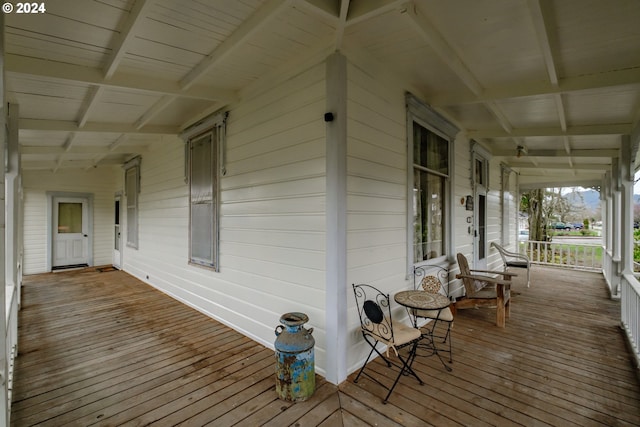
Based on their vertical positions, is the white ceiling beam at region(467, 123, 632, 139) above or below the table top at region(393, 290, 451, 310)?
above

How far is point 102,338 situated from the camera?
3.39m

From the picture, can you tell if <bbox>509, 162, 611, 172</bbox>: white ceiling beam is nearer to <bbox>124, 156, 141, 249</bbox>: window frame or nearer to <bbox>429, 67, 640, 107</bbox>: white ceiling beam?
<bbox>429, 67, 640, 107</bbox>: white ceiling beam

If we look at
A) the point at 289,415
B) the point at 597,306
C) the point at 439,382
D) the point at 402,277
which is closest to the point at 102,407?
the point at 289,415

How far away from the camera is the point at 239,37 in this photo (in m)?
2.27

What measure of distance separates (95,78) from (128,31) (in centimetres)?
94

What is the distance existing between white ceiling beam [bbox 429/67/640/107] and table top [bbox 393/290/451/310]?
236cm

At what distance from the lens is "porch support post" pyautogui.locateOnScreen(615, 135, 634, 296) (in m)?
3.87

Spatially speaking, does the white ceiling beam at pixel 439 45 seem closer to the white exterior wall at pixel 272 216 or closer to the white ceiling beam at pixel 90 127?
the white exterior wall at pixel 272 216

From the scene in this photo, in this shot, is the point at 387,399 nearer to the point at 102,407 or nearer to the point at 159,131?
the point at 102,407

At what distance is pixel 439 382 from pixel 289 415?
129 cm

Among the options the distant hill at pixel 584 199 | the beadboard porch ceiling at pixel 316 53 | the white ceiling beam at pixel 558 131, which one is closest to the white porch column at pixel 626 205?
the white ceiling beam at pixel 558 131

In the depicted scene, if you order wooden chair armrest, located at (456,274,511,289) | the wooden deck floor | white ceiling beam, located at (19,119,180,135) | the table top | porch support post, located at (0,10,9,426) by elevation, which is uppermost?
white ceiling beam, located at (19,119,180,135)

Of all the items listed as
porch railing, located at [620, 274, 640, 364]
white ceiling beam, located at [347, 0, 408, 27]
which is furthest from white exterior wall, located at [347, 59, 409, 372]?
porch railing, located at [620, 274, 640, 364]

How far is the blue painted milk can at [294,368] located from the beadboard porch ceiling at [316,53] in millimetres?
2417
